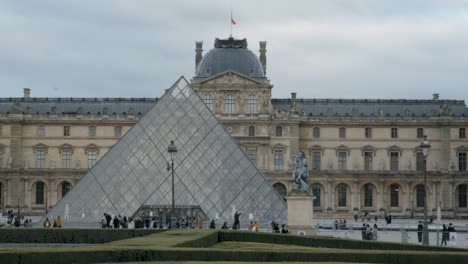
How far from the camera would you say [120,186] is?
124 feet

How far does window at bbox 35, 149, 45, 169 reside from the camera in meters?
69.5

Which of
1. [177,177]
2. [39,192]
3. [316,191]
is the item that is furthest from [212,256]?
[39,192]

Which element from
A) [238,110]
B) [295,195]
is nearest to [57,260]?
[295,195]

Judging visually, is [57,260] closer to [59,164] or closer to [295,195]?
[295,195]

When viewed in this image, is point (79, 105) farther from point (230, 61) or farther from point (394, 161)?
point (394, 161)

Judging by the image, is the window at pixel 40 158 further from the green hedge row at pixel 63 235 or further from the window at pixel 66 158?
the green hedge row at pixel 63 235

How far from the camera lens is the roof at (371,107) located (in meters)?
69.8

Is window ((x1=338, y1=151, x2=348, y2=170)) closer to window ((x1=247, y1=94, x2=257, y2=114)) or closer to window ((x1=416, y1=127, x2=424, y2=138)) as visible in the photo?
window ((x1=416, y1=127, x2=424, y2=138))

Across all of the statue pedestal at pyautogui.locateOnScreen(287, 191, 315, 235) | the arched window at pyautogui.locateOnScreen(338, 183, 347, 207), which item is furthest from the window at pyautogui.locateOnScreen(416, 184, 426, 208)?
the statue pedestal at pyautogui.locateOnScreen(287, 191, 315, 235)

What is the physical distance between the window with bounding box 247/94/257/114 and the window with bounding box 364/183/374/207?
9612mm

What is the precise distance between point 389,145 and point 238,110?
11137mm

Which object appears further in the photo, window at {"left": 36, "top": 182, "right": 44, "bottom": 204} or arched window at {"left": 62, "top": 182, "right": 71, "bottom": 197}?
arched window at {"left": 62, "top": 182, "right": 71, "bottom": 197}

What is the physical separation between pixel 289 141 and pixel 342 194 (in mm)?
5382

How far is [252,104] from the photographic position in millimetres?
67625
